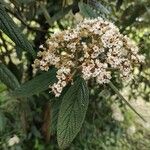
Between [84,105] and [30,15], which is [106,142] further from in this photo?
[84,105]

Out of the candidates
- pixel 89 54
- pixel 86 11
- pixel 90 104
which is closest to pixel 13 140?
pixel 90 104

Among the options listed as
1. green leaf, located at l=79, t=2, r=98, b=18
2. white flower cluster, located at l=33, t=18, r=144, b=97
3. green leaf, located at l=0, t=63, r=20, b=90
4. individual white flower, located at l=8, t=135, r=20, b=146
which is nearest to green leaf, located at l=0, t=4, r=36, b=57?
white flower cluster, located at l=33, t=18, r=144, b=97

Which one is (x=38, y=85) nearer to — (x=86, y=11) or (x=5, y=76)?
(x=5, y=76)

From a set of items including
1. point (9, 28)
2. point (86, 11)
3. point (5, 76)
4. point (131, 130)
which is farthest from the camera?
point (131, 130)

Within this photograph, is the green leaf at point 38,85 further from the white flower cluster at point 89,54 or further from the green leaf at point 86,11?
the green leaf at point 86,11

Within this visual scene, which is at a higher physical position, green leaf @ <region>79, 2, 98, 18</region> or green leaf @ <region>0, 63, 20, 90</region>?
green leaf @ <region>79, 2, 98, 18</region>

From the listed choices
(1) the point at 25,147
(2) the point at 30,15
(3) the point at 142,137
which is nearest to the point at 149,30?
(2) the point at 30,15

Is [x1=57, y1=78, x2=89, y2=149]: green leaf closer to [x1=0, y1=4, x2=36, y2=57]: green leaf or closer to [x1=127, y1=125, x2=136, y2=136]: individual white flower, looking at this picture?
[x1=0, y1=4, x2=36, y2=57]: green leaf
